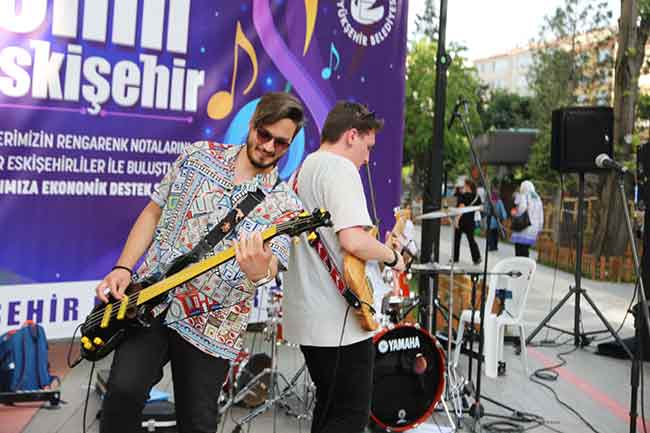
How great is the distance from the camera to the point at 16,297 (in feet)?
15.0

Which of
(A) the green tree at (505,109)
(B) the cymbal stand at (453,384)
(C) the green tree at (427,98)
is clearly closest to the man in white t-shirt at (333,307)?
(B) the cymbal stand at (453,384)

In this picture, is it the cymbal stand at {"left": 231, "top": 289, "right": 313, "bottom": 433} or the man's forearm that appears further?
the cymbal stand at {"left": 231, "top": 289, "right": 313, "bottom": 433}

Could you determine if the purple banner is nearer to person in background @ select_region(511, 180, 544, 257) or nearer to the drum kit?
the drum kit

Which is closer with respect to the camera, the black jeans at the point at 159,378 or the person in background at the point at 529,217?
the black jeans at the point at 159,378

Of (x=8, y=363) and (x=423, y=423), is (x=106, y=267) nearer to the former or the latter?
(x=8, y=363)

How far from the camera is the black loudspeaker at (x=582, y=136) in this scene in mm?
6777

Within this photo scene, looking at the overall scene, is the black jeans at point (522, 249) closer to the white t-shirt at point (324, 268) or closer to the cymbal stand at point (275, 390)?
the cymbal stand at point (275, 390)

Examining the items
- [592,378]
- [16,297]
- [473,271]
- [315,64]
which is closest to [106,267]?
[16,297]

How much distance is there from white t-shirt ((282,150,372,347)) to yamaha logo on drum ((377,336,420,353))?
116 centimetres

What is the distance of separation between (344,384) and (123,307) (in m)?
0.96

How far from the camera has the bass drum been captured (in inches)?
154

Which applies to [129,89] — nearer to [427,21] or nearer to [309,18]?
[309,18]

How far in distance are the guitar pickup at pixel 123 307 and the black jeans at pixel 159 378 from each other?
86 millimetres

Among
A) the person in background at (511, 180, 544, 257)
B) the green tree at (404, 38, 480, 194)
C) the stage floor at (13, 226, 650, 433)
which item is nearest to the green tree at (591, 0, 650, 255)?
the person in background at (511, 180, 544, 257)
